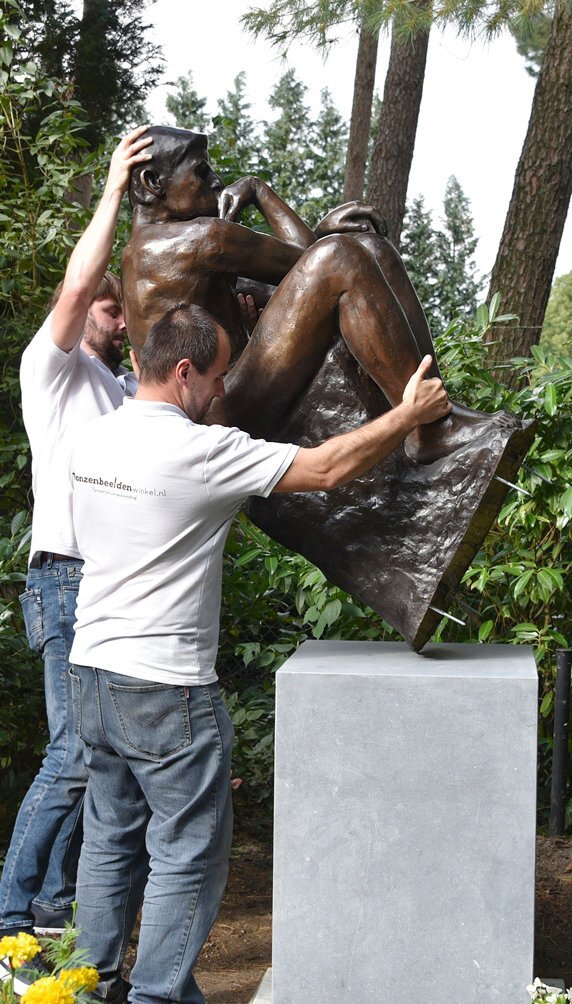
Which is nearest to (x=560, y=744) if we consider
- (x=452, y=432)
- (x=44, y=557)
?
(x=452, y=432)

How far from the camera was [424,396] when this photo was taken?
255 centimetres

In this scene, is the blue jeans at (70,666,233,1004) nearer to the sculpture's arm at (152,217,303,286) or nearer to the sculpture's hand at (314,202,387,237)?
the sculpture's arm at (152,217,303,286)

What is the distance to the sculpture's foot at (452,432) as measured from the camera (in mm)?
2738

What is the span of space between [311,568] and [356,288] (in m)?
1.50

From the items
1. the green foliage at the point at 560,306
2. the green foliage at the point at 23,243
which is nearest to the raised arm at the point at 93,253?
the green foliage at the point at 23,243

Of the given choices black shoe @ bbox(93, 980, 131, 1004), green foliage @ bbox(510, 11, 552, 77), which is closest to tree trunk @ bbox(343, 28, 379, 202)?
green foliage @ bbox(510, 11, 552, 77)

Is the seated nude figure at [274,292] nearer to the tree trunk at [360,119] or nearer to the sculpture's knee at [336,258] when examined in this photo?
the sculpture's knee at [336,258]

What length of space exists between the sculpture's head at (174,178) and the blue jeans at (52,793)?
3.06ft

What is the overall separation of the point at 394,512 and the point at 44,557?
913 mm

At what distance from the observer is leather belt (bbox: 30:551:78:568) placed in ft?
9.55

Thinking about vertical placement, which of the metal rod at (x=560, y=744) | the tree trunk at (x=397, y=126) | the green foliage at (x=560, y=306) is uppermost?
the green foliage at (x=560, y=306)

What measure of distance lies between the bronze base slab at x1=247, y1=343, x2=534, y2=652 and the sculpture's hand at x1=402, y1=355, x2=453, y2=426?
176mm

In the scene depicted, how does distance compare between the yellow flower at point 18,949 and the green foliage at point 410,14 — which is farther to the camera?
the green foliage at point 410,14

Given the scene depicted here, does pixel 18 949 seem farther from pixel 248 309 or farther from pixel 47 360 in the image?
pixel 248 309
